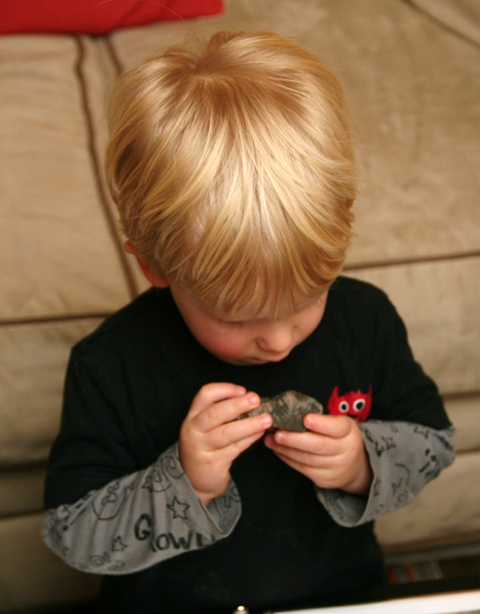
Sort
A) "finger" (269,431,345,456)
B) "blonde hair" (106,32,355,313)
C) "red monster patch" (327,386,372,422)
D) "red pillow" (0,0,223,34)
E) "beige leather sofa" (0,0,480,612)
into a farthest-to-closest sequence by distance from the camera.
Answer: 1. "red pillow" (0,0,223,34)
2. "beige leather sofa" (0,0,480,612)
3. "red monster patch" (327,386,372,422)
4. "finger" (269,431,345,456)
5. "blonde hair" (106,32,355,313)

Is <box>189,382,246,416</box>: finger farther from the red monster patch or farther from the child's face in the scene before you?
the red monster patch

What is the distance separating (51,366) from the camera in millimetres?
960

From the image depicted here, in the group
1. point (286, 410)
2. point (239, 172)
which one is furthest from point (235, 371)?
point (239, 172)

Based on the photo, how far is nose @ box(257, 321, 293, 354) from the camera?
624 millimetres

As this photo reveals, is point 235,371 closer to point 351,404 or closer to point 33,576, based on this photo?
point 351,404

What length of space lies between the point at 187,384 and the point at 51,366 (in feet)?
0.91

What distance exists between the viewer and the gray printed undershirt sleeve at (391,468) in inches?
28.8

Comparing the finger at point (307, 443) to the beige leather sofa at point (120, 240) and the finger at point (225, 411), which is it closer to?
the finger at point (225, 411)

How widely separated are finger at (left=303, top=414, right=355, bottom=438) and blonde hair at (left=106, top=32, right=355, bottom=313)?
12cm

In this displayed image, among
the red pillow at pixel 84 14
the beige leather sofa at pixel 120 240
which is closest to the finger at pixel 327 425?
the beige leather sofa at pixel 120 240

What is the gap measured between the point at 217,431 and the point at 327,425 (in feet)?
0.33

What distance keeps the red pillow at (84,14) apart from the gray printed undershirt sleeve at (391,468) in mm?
919

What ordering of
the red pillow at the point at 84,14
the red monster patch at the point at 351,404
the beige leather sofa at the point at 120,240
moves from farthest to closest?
the red pillow at the point at 84,14 < the beige leather sofa at the point at 120,240 < the red monster patch at the point at 351,404

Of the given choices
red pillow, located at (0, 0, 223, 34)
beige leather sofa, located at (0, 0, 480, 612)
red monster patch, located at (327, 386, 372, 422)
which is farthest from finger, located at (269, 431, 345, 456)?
red pillow, located at (0, 0, 223, 34)
